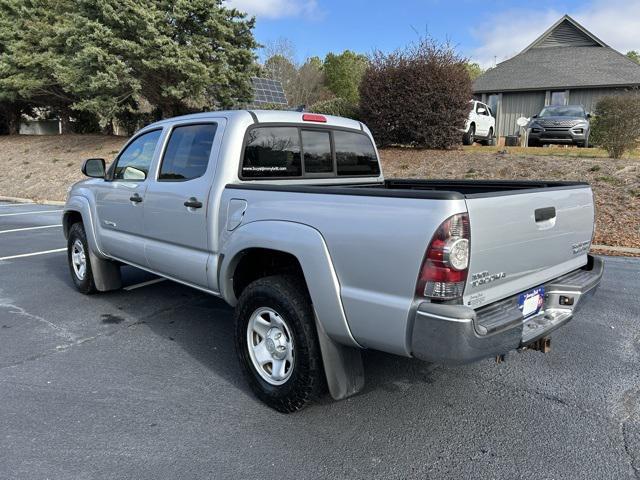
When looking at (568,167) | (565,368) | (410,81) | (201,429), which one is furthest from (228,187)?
(410,81)

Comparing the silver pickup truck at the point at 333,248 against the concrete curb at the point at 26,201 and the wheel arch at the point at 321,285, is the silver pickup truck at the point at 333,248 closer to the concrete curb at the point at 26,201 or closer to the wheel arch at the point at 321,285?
the wheel arch at the point at 321,285

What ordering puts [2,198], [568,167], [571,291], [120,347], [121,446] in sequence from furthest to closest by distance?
1. [2,198]
2. [568,167]
3. [120,347]
4. [571,291]
5. [121,446]

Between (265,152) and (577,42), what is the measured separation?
3073 centimetres

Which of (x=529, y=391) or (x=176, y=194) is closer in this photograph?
(x=529, y=391)

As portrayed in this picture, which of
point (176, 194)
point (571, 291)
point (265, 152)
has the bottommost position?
point (571, 291)

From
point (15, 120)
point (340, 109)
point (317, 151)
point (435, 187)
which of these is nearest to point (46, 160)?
point (15, 120)

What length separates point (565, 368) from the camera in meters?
3.84

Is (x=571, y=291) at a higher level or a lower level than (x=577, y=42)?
lower

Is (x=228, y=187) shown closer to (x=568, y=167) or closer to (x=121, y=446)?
(x=121, y=446)

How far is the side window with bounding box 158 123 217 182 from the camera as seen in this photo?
155 inches

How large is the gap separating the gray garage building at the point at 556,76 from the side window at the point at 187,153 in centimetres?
2504

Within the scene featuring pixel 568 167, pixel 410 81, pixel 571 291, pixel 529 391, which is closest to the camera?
pixel 571 291

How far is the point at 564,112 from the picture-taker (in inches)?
682

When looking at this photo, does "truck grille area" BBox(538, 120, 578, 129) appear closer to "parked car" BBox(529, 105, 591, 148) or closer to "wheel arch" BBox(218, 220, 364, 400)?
"parked car" BBox(529, 105, 591, 148)
